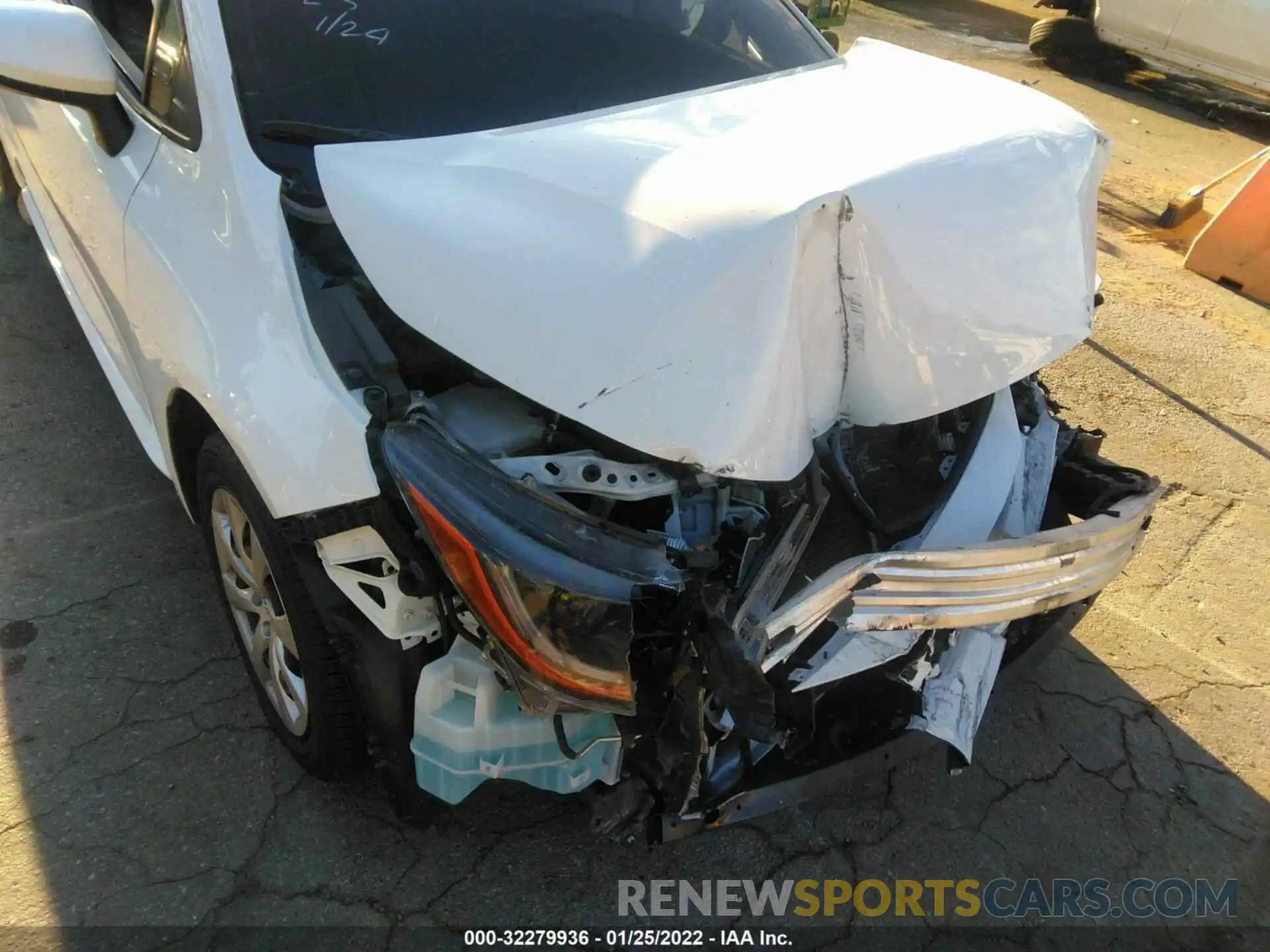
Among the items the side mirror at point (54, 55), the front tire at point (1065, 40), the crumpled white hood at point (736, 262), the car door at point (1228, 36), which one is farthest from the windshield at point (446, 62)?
the front tire at point (1065, 40)

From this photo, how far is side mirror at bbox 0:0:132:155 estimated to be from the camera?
6.56ft

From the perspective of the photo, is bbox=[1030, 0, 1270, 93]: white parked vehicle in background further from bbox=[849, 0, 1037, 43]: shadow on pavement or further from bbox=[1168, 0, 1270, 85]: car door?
bbox=[849, 0, 1037, 43]: shadow on pavement

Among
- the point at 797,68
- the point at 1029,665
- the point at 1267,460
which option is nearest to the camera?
the point at 1029,665

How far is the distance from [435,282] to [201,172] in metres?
0.66

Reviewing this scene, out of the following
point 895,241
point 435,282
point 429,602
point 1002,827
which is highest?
point 895,241

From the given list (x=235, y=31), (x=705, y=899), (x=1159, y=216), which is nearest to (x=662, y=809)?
(x=705, y=899)

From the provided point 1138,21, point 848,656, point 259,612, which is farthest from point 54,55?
point 1138,21

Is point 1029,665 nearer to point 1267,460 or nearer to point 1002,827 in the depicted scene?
point 1002,827

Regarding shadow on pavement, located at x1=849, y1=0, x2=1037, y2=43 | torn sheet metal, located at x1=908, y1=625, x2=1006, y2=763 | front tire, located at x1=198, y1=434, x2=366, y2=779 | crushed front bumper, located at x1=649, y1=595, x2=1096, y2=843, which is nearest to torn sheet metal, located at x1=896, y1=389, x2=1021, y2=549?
torn sheet metal, located at x1=908, y1=625, x2=1006, y2=763

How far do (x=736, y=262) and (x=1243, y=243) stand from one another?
4.86 meters

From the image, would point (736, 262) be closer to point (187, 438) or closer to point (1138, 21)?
point (187, 438)

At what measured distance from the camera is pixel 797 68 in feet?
8.84

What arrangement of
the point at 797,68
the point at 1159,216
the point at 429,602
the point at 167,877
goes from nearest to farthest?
the point at 429,602, the point at 167,877, the point at 797,68, the point at 1159,216

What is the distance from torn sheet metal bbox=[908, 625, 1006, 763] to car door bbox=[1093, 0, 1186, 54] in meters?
8.19
